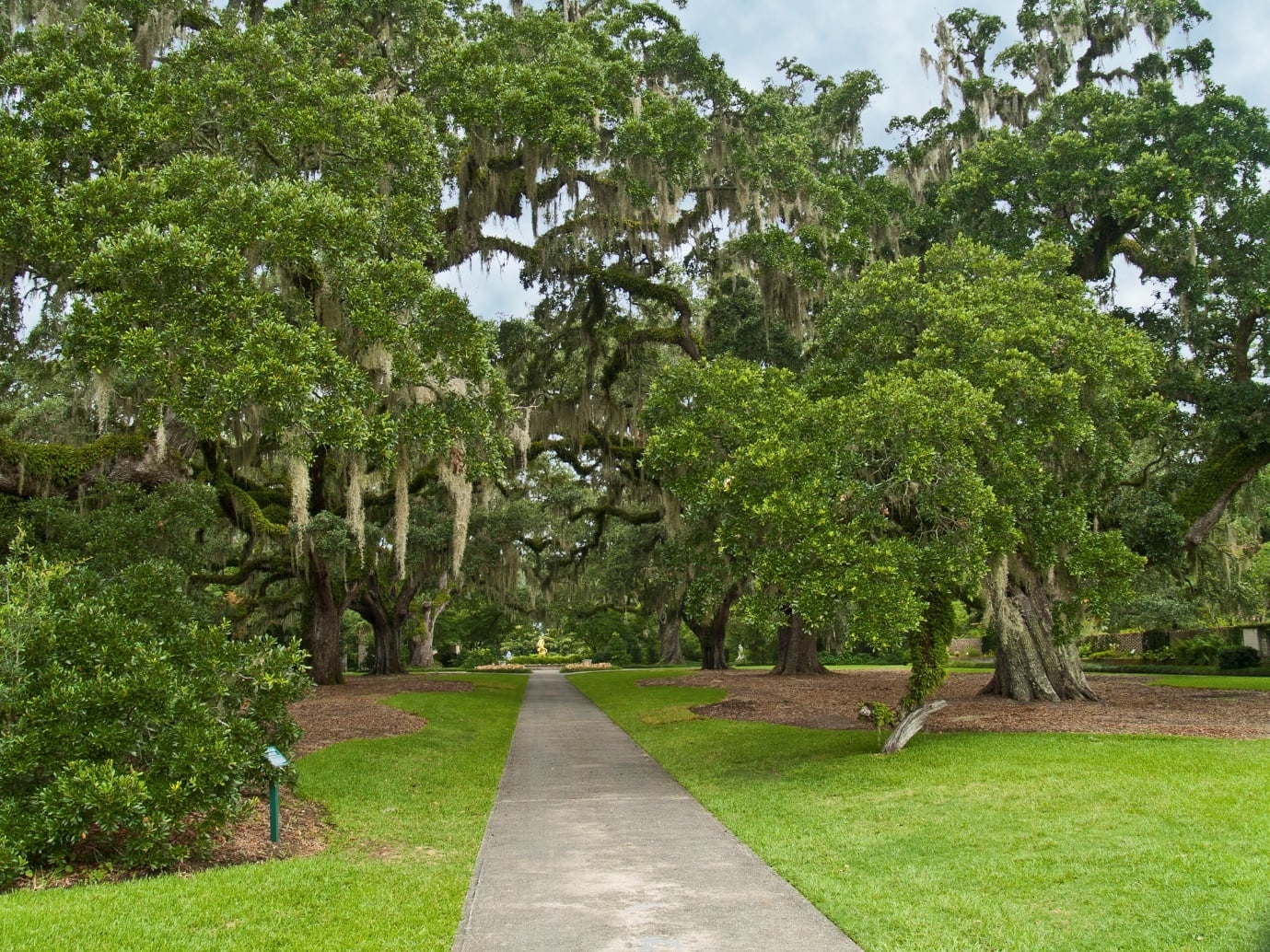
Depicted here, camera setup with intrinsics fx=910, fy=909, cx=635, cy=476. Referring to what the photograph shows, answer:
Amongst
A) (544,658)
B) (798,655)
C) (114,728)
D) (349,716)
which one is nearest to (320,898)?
(114,728)

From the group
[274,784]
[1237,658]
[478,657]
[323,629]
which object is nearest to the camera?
[274,784]

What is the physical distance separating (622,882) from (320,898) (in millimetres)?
1895

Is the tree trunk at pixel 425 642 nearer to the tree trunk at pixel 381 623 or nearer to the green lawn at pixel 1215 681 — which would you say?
the tree trunk at pixel 381 623

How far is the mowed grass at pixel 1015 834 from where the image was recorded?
4.95 metres

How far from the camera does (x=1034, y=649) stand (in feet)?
54.3

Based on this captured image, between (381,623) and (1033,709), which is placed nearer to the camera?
(1033,709)

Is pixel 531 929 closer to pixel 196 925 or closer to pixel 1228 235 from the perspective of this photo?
pixel 196 925

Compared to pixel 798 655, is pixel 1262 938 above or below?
above

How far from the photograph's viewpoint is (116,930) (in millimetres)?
4859

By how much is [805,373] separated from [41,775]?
1087 centimetres

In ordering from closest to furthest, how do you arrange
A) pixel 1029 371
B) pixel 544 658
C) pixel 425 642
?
pixel 1029 371
pixel 425 642
pixel 544 658

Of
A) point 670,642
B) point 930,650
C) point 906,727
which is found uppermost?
point 930,650

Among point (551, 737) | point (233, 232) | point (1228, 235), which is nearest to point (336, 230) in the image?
point (233, 232)

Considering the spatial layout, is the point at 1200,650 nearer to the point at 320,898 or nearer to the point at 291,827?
the point at 291,827
